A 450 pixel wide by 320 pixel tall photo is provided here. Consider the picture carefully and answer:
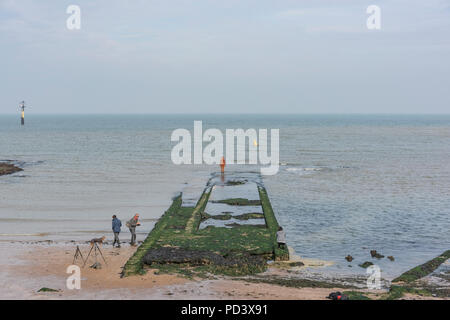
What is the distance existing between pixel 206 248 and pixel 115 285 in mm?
6103

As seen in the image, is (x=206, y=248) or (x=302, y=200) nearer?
(x=206, y=248)

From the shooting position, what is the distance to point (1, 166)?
64125 mm

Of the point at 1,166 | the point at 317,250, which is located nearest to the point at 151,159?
the point at 1,166

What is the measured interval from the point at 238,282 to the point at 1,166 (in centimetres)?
5285

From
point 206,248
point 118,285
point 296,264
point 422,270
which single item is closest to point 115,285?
point 118,285

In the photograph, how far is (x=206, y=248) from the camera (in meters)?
24.7

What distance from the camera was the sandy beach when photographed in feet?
60.5

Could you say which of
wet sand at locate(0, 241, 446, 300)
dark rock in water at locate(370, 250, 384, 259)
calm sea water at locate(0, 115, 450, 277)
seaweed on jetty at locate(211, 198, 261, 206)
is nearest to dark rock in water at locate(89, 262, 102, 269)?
wet sand at locate(0, 241, 446, 300)

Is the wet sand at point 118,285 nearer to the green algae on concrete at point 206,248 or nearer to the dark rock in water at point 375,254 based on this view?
the green algae on concrete at point 206,248

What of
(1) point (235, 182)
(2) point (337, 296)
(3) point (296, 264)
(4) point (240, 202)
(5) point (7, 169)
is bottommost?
(3) point (296, 264)

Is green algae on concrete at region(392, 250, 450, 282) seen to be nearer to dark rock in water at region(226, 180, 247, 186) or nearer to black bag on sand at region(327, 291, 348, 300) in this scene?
black bag on sand at region(327, 291, 348, 300)

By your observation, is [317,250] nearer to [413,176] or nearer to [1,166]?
[413,176]

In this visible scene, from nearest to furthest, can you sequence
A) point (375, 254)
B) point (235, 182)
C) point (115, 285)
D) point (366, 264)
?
point (115, 285)
point (366, 264)
point (375, 254)
point (235, 182)

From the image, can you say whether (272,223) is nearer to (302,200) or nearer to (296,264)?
(296,264)
